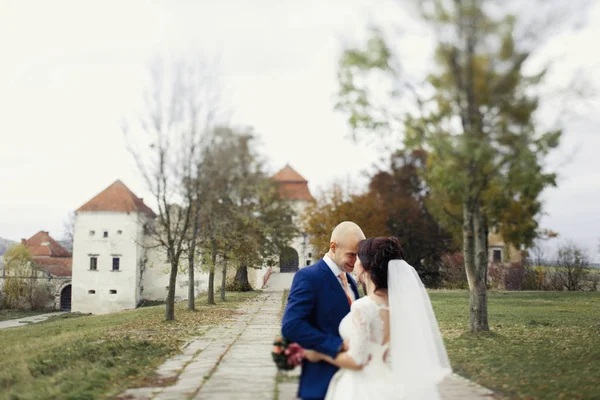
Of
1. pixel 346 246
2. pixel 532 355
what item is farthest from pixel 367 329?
pixel 532 355

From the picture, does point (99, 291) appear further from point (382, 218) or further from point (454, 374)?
point (454, 374)

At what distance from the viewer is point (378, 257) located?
3.49 m

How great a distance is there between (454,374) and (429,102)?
5.67m

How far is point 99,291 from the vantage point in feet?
193

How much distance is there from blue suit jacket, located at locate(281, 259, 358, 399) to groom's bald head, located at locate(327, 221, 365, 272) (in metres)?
0.10

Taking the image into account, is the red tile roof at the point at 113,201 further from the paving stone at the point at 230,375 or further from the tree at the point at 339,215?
the paving stone at the point at 230,375

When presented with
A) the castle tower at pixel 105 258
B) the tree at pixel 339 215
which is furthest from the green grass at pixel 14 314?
the tree at pixel 339 215

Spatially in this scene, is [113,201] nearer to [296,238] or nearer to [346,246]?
[296,238]

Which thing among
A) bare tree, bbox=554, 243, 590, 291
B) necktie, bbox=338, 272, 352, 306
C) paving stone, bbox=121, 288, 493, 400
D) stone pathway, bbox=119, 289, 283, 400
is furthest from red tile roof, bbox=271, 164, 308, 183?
necktie, bbox=338, 272, 352, 306

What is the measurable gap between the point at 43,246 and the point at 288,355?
7743 cm

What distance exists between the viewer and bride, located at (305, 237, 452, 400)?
133 inches

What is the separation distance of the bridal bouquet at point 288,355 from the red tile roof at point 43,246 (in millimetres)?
74907

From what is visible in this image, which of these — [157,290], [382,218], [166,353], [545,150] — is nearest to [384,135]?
[545,150]

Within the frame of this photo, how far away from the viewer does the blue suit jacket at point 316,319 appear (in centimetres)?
337
